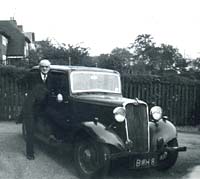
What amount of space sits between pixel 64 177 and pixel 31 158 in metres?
1.33

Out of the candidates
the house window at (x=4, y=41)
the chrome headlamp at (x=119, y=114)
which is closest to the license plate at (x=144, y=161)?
the chrome headlamp at (x=119, y=114)

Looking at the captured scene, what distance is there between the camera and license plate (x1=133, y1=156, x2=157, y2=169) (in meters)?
5.87

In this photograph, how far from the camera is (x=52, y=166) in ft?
22.6

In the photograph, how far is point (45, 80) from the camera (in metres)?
7.50

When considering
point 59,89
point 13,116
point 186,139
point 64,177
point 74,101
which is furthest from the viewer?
point 13,116

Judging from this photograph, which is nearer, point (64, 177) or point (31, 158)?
point (64, 177)

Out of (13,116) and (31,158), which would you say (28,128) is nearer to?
(31,158)

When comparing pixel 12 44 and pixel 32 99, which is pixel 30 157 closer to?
pixel 32 99

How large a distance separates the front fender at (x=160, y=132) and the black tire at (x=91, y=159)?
1021 mm

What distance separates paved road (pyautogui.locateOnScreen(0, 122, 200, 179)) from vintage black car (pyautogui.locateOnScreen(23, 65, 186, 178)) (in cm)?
32

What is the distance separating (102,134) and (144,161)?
0.86 meters

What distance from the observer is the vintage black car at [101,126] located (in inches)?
231

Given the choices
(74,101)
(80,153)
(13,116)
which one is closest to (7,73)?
(13,116)

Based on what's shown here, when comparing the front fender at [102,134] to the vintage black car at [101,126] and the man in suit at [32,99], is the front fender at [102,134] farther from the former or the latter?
the man in suit at [32,99]
